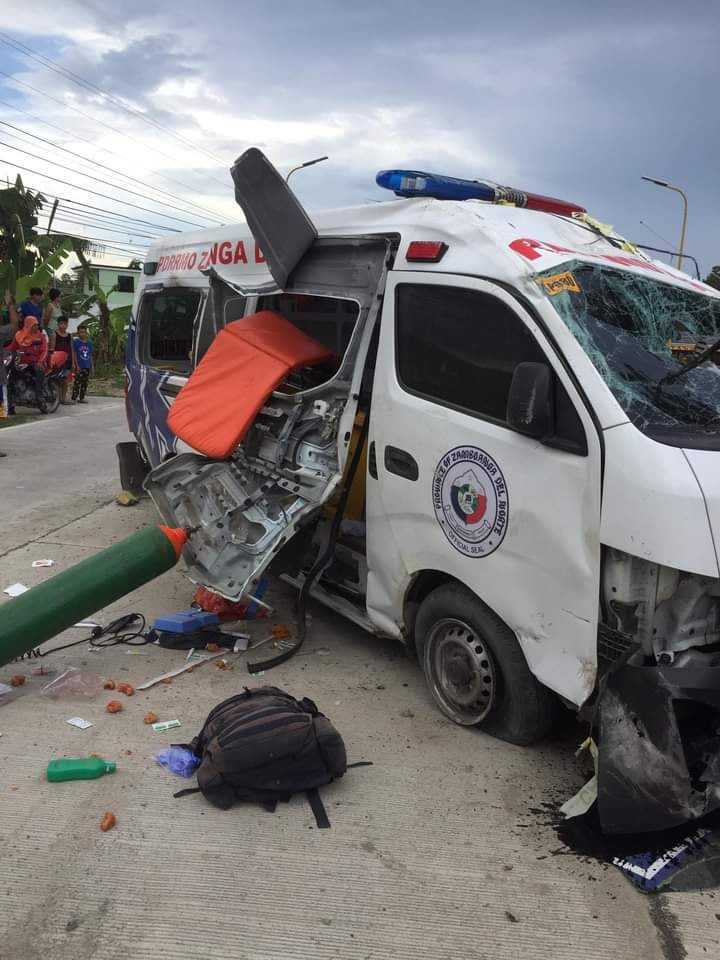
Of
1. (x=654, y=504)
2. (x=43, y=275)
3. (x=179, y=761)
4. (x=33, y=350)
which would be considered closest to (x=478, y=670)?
(x=654, y=504)

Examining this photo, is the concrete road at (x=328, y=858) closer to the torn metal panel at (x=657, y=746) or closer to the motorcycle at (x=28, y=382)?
the torn metal panel at (x=657, y=746)

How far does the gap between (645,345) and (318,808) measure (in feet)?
7.71

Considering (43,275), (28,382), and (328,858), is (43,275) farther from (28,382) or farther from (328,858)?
(328,858)

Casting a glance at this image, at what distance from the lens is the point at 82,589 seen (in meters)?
3.96

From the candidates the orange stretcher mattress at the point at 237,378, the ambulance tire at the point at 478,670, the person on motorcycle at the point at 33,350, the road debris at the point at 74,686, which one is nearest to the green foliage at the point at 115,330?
the person on motorcycle at the point at 33,350

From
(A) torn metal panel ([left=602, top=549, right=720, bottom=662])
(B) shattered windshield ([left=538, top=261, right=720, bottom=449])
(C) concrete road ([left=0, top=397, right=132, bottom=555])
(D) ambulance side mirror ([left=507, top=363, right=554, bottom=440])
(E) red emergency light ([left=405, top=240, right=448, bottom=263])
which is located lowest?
(C) concrete road ([left=0, top=397, right=132, bottom=555])

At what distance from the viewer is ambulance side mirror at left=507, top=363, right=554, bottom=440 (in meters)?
2.99

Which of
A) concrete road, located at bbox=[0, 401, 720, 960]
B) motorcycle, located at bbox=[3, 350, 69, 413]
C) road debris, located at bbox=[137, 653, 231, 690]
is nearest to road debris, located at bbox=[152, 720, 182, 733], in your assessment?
concrete road, located at bbox=[0, 401, 720, 960]

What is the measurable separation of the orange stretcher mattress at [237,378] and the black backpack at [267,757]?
168 cm

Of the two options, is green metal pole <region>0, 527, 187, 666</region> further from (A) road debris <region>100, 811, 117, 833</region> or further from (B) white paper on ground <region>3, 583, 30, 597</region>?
(B) white paper on ground <region>3, 583, 30, 597</region>

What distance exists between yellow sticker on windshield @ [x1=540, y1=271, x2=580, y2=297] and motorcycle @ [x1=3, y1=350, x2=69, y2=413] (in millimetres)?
11081

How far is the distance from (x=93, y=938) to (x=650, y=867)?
1.92 meters

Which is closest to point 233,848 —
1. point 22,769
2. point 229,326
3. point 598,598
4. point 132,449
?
point 22,769

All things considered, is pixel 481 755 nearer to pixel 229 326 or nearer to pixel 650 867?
pixel 650 867
